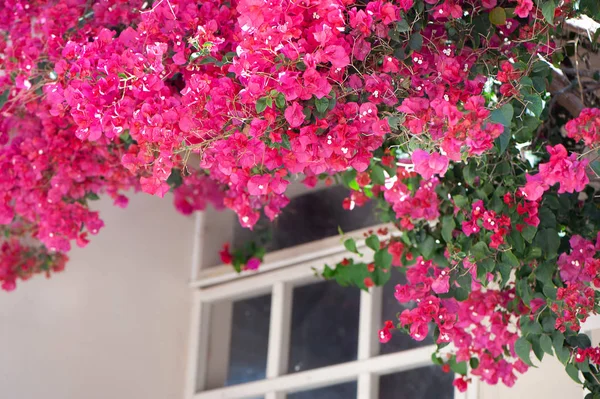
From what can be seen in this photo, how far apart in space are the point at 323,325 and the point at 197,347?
50cm

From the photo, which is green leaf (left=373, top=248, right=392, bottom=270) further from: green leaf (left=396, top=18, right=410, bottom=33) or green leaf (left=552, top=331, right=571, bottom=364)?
green leaf (left=396, top=18, right=410, bottom=33)

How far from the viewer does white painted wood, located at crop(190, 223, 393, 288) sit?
120 inches

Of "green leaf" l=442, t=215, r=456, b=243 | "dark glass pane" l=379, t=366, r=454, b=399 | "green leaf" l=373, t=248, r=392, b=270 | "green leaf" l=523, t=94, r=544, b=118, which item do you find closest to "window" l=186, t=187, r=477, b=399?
"dark glass pane" l=379, t=366, r=454, b=399

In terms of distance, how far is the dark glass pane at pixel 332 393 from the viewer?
2.96 meters

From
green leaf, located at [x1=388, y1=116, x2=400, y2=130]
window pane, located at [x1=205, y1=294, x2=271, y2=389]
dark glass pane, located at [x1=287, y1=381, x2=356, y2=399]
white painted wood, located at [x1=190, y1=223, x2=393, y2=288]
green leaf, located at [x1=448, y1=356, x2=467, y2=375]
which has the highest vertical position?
white painted wood, located at [x1=190, y1=223, x2=393, y2=288]

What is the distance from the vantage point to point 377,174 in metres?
2.12

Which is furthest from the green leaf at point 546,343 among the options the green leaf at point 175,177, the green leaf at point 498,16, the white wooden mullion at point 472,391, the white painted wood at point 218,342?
the white painted wood at point 218,342

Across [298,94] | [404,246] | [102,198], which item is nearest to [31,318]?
[102,198]

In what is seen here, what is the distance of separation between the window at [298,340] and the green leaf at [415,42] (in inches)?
46.7

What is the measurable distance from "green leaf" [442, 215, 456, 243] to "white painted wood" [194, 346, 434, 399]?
0.78 metres

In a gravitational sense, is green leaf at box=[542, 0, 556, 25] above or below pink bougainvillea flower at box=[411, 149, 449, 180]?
above

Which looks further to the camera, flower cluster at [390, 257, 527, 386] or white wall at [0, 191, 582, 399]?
white wall at [0, 191, 582, 399]

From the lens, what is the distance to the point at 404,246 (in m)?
2.23

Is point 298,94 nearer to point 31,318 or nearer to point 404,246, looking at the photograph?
point 404,246
